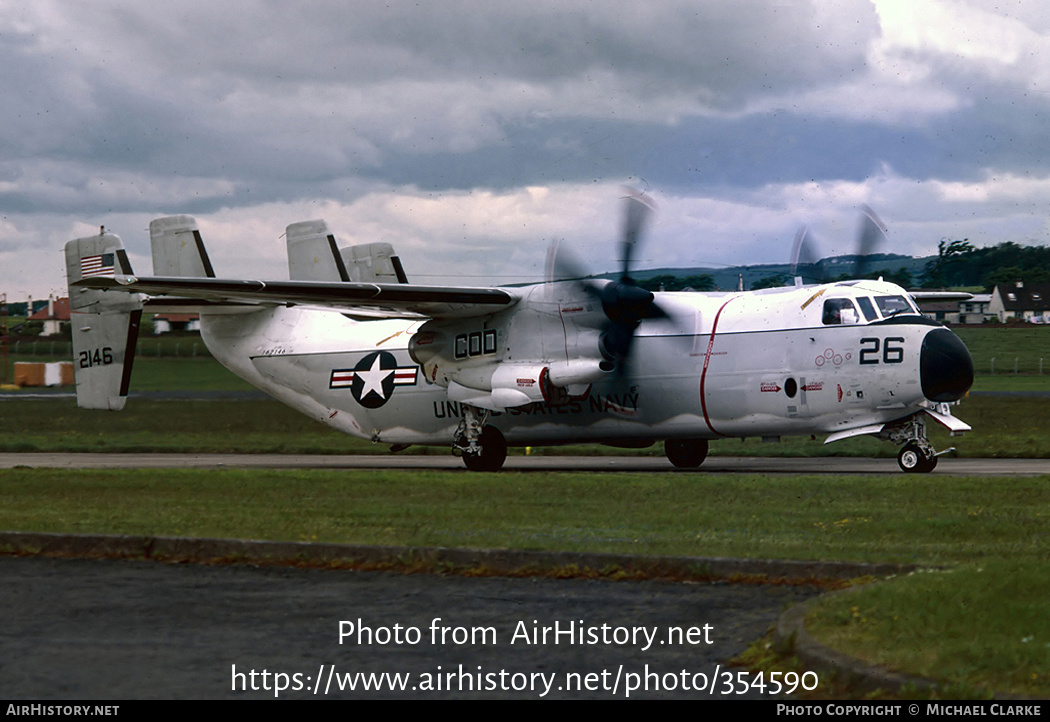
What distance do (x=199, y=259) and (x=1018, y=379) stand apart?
31.7 m

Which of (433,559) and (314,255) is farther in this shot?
(314,255)

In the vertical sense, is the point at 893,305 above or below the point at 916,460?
above

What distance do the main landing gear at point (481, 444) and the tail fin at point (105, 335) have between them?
7.92 meters

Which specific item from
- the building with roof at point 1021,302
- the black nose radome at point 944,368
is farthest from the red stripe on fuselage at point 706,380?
the building with roof at point 1021,302

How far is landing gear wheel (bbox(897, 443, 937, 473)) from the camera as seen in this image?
21266 millimetres

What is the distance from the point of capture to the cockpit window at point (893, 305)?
2147 cm

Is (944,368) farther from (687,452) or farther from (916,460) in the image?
(687,452)

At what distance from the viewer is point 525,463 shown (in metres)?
28.6

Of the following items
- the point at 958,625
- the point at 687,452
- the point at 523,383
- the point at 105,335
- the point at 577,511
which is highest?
the point at 105,335

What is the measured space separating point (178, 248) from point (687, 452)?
1302cm

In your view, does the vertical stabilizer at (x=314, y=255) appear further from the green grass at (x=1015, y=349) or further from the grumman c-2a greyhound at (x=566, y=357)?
the green grass at (x=1015, y=349)

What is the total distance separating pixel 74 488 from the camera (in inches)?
720

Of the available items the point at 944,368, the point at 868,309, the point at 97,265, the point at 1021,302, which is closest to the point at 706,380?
the point at 868,309
